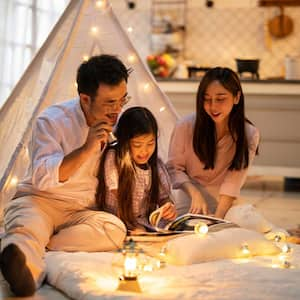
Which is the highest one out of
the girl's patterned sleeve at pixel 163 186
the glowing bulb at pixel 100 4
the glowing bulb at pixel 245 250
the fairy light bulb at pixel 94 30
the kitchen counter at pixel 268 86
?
the glowing bulb at pixel 100 4

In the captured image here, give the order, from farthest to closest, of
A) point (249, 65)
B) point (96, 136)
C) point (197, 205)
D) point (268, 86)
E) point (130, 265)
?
point (249, 65) → point (268, 86) → point (197, 205) → point (96, 136) → point (130, 265)

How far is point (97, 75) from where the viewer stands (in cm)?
277

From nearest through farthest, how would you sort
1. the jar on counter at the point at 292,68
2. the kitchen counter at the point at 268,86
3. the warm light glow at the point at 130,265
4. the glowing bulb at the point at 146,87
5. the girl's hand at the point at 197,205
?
the warm light glow at the point at 130,265 < the girl's hand at the point at 197,205 < the glowing bulb at the point at 146,87 < the kitchen counter at the point at 268,86 < the jar on counter at the point at 292,68

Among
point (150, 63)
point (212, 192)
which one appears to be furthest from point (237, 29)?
point (212, 192)

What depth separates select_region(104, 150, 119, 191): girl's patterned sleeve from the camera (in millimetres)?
2859

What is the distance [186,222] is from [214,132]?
19.3 inches

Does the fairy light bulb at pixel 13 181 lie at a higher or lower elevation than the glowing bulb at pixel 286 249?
higher

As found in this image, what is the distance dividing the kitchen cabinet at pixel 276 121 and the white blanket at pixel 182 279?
2919 mm

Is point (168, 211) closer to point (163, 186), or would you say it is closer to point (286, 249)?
point (163, 186)

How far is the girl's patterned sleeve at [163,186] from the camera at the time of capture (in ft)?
9.93

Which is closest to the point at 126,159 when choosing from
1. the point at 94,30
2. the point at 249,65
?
the point at 94,30

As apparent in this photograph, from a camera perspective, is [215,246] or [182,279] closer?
[182,279]

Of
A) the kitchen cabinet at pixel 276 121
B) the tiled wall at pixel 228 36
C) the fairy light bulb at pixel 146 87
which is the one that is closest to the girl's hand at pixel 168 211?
the fairy light bulb at pixel 146 87

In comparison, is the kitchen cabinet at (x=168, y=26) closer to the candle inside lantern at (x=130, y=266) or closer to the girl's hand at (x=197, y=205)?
the girl's hand at (x=197, y=205)
